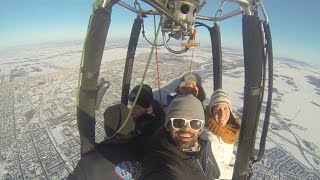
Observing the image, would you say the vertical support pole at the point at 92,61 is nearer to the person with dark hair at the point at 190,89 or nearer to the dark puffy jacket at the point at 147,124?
the dark puffy jacket at the point at 147,124

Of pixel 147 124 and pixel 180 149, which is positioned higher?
pixel 180 149

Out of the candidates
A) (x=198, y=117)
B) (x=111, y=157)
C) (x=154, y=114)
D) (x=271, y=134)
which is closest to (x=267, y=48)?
(x=198, y=117)

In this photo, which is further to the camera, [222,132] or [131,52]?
[131,52]

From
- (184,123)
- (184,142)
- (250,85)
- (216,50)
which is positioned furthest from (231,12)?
(184,142)

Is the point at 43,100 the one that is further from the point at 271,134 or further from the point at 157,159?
the point at 157,159

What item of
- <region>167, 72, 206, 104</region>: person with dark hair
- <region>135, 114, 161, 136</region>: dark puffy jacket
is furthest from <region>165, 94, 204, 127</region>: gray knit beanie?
<region>167, 72, 206, 104</region>: person with dark hair

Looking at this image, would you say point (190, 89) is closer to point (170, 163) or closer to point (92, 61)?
point (92, 61)

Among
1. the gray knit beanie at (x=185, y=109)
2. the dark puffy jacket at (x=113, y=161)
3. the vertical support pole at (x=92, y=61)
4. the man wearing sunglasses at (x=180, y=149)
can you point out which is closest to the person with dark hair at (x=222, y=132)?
the man wearing sunglasses at (x=180, y=149)
